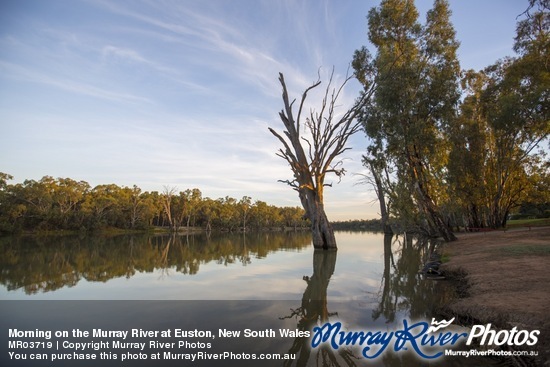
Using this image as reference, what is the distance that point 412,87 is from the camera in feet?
58.6

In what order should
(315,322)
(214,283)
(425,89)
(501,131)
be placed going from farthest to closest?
(501,131) < (425,89) < (214,283) < (315,322)

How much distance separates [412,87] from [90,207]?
203 feet

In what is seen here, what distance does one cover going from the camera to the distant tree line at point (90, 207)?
168 ft

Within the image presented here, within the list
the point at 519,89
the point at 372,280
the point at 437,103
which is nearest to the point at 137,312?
the point at 372,280

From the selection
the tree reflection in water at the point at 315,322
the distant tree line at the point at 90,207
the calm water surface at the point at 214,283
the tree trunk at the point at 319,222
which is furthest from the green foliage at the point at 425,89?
the distant tree line at the point at 90,207

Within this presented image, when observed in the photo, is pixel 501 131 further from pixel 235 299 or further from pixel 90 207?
pixel 90 207

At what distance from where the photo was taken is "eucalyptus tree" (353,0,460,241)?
17578 mm

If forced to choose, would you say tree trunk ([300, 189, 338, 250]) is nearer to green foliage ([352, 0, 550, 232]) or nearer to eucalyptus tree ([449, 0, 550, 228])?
green foliage ([352, 0, 550, 232])

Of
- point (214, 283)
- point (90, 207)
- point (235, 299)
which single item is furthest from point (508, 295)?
point (90, 207)

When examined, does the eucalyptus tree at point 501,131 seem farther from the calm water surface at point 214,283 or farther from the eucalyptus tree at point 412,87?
the calm water surface at point 214,283

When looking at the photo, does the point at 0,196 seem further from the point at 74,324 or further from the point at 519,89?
the point at 519,89

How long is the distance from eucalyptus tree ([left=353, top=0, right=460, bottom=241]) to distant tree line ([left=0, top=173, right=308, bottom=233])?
175ft

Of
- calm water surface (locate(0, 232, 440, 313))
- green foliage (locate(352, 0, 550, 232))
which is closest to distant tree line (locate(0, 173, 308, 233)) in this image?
A: calm water surface (locate(0, 232, 440, 313))

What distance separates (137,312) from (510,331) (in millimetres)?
6157
